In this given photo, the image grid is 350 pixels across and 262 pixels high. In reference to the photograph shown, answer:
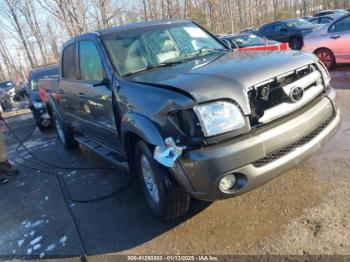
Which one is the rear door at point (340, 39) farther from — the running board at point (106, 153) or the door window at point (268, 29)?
the door window at point (268, 29)

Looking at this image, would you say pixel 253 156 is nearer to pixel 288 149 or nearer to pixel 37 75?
pixel 288 149

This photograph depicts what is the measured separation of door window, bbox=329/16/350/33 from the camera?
9602 mm

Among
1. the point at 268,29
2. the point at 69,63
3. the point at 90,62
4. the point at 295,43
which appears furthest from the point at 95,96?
the point at 268,29

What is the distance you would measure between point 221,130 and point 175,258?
1199 millimetres

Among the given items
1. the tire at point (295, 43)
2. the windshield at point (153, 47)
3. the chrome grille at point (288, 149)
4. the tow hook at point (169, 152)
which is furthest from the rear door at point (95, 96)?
the tire at point (295, 43)

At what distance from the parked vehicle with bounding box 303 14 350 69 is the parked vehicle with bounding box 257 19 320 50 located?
6849 millimetres

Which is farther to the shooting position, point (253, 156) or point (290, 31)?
point (290, 31)

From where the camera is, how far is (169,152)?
2.92 meters

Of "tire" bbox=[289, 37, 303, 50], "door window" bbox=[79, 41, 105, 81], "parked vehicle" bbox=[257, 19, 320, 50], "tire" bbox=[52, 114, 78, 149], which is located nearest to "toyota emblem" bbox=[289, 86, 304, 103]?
"door window" bbox=[79, 41, 105, 81]

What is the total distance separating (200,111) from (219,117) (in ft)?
0.52

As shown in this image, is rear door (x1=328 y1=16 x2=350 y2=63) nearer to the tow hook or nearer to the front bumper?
the front bumper

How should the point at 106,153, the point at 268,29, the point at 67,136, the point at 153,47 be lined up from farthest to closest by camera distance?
the point at 268,29
the point at 67,136
the point at 106,153
the point at 153,47

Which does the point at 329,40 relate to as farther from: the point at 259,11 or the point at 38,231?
the point at 259,11

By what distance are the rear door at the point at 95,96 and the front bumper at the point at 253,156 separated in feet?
5.08
